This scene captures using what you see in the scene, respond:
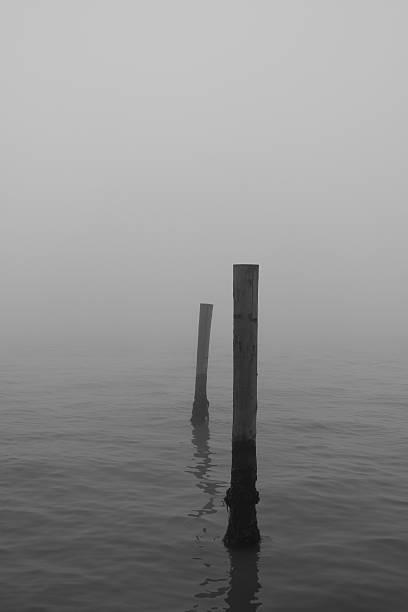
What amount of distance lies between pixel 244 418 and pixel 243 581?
2070 mm

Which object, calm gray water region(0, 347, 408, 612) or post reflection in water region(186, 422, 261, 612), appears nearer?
post reflection in water region(186, 422, 261, 612)

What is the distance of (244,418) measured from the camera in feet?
29.5

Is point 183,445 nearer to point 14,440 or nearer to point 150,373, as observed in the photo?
point 14,440

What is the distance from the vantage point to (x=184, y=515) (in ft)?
33.9

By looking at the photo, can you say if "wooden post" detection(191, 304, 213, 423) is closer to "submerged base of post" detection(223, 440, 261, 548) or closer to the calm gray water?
the calm gray water

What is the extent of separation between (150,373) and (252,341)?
23.2 m

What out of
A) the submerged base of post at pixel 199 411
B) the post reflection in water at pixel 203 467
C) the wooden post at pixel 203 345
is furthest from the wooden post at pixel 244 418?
the submerged base of post at pixel 199 411

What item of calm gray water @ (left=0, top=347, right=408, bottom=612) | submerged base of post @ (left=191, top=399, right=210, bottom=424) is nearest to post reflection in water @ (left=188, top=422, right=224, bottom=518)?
calm gray water @ (left=0, top=347, right=408, bottom=612)

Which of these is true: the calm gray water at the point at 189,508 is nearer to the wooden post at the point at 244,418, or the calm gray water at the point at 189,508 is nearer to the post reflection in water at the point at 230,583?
the post reflection in water at the point at 230,583

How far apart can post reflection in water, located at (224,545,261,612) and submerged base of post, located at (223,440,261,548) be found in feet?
0.50

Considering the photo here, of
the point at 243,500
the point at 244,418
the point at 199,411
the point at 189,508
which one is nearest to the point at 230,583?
the point at 243,500

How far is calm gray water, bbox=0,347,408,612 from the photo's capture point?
25.7 ft

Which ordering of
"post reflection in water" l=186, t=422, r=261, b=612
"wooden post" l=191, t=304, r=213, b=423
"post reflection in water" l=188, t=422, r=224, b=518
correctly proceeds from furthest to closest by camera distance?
"wooden post" l=191, t=304, r=213, b=423
"post reflection in water" l=188, t=422, r=224, b=518
"post reflection in water" l=186, t=422, r=261, b=612

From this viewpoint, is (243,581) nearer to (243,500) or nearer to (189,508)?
(243,500)
